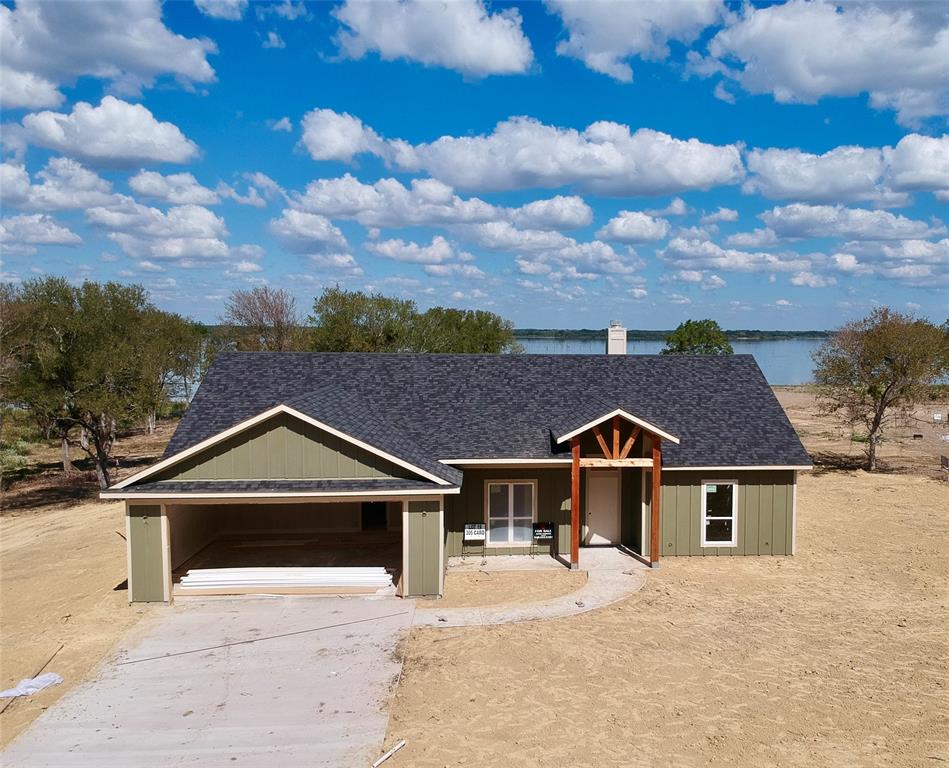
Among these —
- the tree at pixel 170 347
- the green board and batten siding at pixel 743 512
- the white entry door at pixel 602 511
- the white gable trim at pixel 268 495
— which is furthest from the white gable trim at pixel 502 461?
the tree at pixel 170 347

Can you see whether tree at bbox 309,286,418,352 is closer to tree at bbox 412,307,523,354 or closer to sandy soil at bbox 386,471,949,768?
tree at bbox 412,307,523,354

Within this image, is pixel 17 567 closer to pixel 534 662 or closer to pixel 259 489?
A: pixel 259 489

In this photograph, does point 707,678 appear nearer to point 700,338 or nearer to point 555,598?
point 555,598

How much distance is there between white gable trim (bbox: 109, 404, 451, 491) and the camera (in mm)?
14156

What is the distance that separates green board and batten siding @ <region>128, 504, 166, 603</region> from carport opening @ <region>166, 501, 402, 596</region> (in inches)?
15.9

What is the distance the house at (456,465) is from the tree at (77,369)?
26.9ft

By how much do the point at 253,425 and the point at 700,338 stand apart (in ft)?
176

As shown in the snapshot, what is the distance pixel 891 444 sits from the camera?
3788 centimetres

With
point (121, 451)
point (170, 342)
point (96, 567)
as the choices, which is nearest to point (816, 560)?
point (96, 567)

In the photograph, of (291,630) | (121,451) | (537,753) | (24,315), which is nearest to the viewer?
(537,753)

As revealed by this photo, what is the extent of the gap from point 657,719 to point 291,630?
22.5 ft

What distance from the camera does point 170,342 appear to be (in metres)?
46.6

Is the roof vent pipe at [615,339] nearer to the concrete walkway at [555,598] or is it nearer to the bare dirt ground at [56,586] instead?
the concrete walkway at [555,598]

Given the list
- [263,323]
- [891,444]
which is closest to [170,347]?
[263,323]
